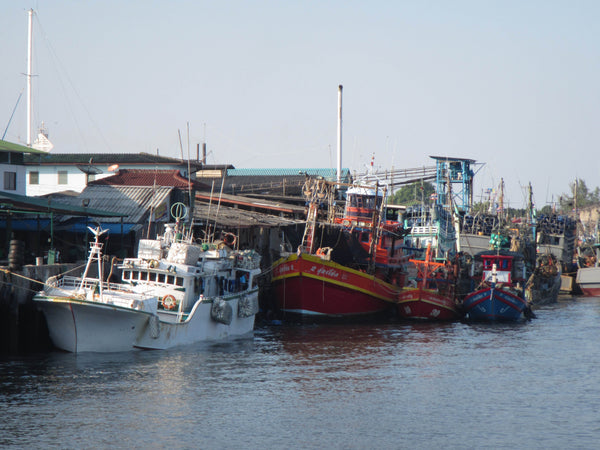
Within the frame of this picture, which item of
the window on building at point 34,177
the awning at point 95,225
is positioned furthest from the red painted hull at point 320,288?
the window on building at point 34,177

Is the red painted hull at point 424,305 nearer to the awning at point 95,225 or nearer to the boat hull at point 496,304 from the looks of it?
the boat hull at point 496,304

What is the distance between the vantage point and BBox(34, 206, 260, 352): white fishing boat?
90.1 feet

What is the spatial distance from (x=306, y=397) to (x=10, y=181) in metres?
24.0

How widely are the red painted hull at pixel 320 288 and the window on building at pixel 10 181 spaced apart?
47.9 feet

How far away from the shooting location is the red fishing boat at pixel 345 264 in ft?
135

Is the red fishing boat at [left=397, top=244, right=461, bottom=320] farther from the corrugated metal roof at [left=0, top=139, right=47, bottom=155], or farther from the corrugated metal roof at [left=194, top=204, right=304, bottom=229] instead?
the corrugated metal roof at [left=0, top=139, right=47, bottom=155]

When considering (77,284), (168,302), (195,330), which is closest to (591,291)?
(195,330)

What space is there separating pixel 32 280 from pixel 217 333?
26.9ft

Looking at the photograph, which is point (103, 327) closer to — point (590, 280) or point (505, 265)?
point (505, 265)

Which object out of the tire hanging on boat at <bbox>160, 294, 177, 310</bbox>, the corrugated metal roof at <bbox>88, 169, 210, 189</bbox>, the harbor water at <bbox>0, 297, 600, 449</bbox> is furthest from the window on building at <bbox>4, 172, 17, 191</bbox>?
the harbor water at <bbox>0, 297, 600, 449</bbox>

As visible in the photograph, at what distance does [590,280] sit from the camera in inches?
2598

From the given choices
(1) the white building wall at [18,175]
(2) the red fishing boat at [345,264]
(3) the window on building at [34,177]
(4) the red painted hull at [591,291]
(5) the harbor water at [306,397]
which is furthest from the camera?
(4) the red painted hull at [591,291]

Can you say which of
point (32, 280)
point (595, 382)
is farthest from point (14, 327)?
point (595, 382)

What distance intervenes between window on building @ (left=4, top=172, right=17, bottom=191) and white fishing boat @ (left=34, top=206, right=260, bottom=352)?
1119 centimetres
